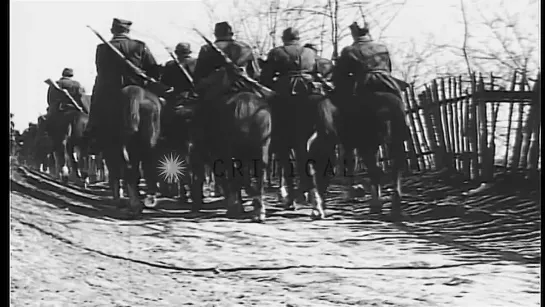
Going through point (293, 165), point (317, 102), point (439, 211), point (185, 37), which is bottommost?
point (439, 211)

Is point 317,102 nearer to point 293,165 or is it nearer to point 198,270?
point 293,165

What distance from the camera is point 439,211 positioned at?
376cm

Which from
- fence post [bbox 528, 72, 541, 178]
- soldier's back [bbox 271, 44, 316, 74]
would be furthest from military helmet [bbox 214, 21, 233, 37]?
fence post [bbox 528, 72, 541, 178]

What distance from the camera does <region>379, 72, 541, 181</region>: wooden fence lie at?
3785 millimetres

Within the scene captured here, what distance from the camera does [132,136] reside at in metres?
3.78

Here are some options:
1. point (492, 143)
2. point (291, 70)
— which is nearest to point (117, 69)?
point (291, 70)

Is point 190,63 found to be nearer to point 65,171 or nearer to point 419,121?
point 65,171

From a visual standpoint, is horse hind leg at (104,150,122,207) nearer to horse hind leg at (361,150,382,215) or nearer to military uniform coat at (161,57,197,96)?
military uniform coat at (161,57,197,96)

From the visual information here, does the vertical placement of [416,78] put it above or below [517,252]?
above

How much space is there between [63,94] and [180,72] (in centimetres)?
56

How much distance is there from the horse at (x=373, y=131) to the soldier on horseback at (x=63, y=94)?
1196 millimetres

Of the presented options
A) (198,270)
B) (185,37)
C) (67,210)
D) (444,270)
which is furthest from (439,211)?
(67,210)

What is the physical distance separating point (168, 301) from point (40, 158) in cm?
90

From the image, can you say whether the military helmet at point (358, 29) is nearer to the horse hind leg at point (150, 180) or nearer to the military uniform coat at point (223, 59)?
the military uniform coat at point (223, 59)
